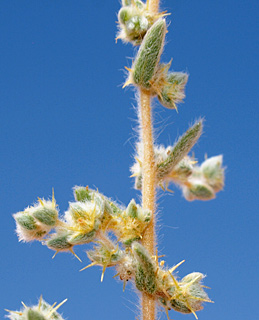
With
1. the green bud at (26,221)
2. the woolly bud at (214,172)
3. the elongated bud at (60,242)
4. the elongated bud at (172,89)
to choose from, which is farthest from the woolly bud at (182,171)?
the green bud at (26,221)

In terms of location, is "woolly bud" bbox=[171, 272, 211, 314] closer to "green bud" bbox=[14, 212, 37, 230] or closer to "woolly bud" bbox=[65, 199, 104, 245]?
"woolly bud" bbox=[65, 199, 104, 245]

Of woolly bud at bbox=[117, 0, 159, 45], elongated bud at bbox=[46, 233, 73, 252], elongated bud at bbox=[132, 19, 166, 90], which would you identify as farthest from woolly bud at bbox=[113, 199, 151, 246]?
woolly bud at bbox=[117, 0, 159, 45]

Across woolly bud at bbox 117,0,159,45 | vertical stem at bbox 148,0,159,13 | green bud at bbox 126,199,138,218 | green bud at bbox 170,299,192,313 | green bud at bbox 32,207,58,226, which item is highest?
vertical stem at bbox 148,0,159,13

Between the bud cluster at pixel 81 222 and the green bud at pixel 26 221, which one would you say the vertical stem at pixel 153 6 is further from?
the green bud at pixel 26 221

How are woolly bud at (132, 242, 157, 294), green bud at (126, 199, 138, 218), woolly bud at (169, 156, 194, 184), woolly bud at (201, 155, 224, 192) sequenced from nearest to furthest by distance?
woolly bud at (132, 242, 157, 294) → green bud at (126, 199, 138, 218) → woolly bud at (201, 155, 224, 192) → woolly bud at (169, 156, 194, 184)

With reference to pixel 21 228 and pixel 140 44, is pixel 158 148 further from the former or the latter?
pixel 21 228

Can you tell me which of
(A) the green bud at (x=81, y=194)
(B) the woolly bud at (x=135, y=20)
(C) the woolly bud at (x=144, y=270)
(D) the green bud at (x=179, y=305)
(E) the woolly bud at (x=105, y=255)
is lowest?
(D) the green bud at (x=179, y=305)

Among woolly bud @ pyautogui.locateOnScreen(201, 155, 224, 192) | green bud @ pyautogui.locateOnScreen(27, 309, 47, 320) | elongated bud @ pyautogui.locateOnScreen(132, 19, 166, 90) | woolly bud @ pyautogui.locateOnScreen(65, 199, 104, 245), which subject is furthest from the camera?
woolly bud @ pyautogui.locateOnScreen(201, 155, 224, 192)
